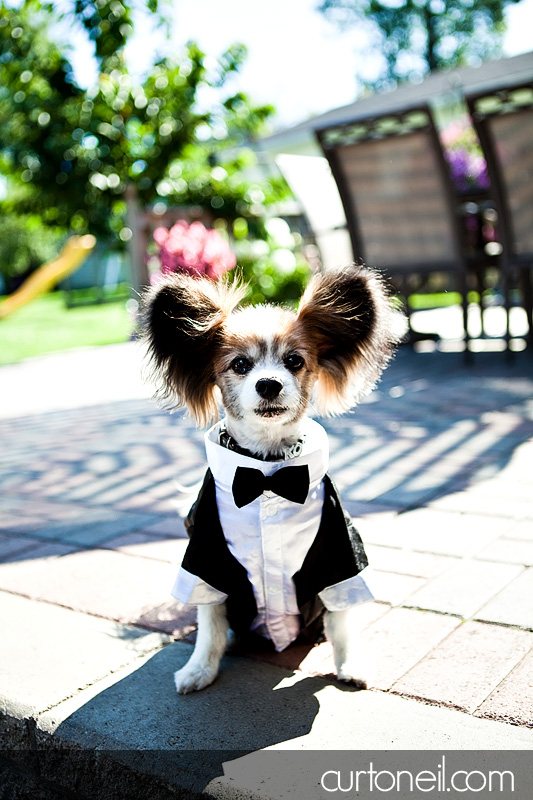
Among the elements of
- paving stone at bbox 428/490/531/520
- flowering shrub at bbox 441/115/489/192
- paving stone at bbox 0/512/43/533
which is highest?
flowering shrub at bbox 441/115/489/192

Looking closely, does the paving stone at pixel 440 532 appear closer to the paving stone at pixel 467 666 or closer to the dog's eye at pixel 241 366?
the paving stone at pixel 467 666

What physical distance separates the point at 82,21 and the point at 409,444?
24.3 feet

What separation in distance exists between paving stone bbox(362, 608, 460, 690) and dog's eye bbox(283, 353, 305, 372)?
0.80 metres

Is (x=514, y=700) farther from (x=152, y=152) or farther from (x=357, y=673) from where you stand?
(x=152, y=152)

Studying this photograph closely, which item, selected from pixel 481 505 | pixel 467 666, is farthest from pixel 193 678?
pixel 481 505

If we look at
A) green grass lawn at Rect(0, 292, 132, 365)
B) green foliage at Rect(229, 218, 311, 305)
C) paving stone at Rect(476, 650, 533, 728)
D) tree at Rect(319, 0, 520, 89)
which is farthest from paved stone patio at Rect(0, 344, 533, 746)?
tree at Rect(319, 0, 520, 89)

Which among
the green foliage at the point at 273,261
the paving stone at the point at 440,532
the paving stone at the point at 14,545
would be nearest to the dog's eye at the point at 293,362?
the paving stone at the point at 440,532

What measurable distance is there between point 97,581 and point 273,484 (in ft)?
3.40

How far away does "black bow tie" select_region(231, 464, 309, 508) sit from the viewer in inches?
77.7

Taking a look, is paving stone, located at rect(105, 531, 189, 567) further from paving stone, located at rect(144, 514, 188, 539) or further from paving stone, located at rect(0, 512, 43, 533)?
paving stone, located at rect(0, 512, 43, 533)

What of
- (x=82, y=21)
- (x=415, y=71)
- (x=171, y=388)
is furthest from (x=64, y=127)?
(x=415, y=71)

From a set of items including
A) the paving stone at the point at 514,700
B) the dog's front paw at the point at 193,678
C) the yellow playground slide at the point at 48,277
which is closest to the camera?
the paving stone at the point at 514,700

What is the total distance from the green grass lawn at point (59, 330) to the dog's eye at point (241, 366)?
521 cm

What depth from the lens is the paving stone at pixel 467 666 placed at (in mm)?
1881
